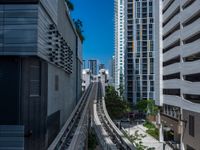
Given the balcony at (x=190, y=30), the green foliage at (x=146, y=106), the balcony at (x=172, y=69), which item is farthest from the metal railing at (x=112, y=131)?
the balcony at (x=190, y=30)

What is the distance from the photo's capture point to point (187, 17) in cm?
3969

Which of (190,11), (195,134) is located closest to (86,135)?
(195,134)

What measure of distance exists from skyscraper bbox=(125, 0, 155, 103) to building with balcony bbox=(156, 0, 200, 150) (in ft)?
155

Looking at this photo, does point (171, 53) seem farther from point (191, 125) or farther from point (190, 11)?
point (191, 125)

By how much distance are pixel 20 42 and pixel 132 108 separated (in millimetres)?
80307

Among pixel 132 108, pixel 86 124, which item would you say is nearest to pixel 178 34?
pixel 86 124

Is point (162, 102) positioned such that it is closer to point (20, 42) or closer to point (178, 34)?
point (178, 34)

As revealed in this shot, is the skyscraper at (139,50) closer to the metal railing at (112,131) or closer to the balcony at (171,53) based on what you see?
the metal railing at (112,131)

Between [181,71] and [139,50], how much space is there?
64249mm

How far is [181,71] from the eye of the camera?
139 feet

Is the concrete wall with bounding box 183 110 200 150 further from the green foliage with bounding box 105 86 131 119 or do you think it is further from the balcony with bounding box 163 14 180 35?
the green foliage with bounding box 105 86 131 119

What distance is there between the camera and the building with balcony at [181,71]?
36.8 m

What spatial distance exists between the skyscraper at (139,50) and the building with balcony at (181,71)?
47362mm

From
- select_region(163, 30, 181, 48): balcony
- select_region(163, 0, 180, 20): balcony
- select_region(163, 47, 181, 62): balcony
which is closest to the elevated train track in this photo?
select_region(163, 47, 181, 62): balcony
